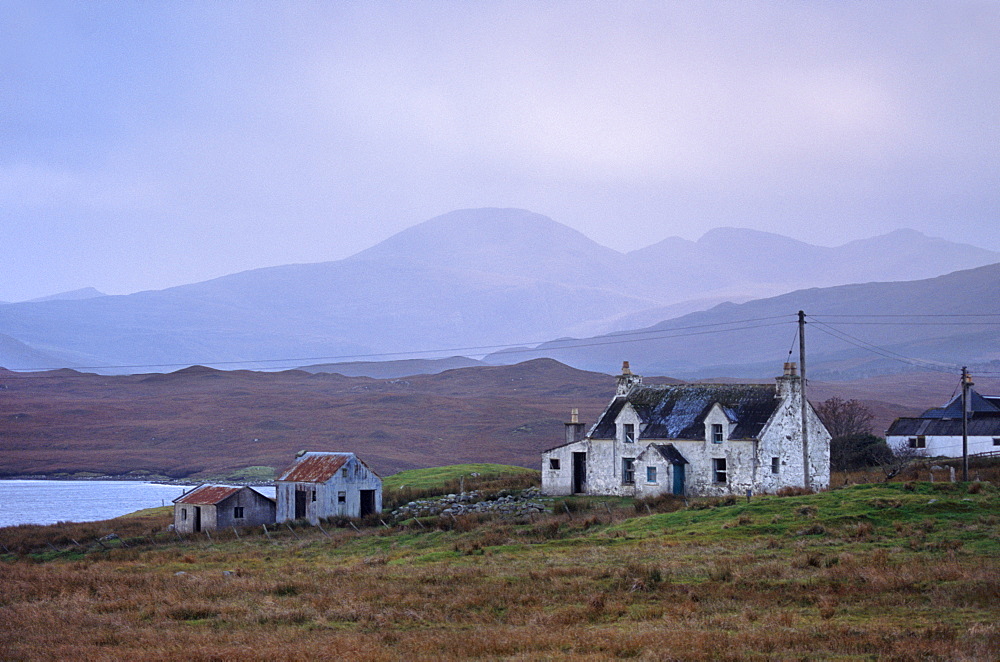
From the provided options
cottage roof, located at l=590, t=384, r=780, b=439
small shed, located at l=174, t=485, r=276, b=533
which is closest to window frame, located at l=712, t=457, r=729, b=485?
cottage roof, located at l=590, t=384, r=780, b=439

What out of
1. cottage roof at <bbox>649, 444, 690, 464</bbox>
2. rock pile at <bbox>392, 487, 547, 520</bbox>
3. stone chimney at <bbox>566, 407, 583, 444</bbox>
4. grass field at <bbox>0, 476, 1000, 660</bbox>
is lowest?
rock pile at <bbox>392, 487, 547, 520</bbox>

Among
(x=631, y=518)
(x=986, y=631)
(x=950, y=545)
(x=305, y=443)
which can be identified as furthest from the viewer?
(x=305, y=443)

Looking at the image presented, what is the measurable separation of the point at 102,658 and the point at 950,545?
852 inches

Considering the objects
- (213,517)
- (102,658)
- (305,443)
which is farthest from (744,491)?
(305,443)

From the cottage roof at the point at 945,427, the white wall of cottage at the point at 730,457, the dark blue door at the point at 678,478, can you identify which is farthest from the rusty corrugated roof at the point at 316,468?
the cottage roof at the point at 945,427

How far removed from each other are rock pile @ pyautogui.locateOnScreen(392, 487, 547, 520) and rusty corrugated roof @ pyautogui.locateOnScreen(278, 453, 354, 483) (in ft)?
14.5

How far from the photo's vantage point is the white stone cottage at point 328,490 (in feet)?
184

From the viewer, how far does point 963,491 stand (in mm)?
37469

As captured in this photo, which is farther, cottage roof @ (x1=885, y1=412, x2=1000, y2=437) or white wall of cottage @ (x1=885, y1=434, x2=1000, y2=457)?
cottage roof @ (x1=885, y1=412, x2=1000, y2=437)

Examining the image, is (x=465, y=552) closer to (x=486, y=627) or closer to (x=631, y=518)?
(x=631, y=518)

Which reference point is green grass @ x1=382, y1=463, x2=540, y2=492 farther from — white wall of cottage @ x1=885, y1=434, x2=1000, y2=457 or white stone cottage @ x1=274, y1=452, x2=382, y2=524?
white wall of cottage @ x1=885, y1=434, x2=1000, y2=457

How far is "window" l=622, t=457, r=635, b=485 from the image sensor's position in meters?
56.4

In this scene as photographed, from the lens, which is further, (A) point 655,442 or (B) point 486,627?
(A) point 655,442

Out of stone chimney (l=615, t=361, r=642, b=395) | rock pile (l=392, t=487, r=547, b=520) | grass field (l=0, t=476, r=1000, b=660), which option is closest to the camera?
grass field (l=0, t=476, r=1000, b=660)
